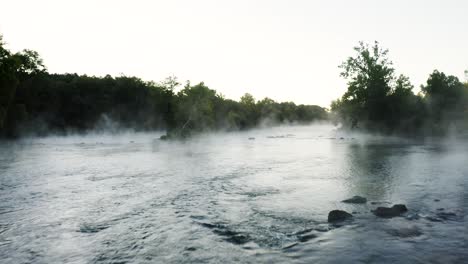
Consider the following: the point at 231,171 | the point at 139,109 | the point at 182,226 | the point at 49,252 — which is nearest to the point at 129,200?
the point at 182,226

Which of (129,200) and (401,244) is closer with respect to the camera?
(401,244)

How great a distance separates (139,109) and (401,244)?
123m

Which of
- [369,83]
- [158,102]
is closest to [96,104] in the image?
[158,102]

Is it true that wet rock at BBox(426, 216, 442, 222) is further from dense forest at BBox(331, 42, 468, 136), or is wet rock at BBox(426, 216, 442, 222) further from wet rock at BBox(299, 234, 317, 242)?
dense forest at BBox(331, 42, 468, 136)

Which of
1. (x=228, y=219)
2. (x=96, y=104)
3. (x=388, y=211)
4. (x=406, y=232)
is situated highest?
(x=96, y=104)

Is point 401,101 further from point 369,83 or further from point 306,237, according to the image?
point 306,237

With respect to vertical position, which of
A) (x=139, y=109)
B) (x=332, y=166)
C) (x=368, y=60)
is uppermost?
(x=368, y=60)

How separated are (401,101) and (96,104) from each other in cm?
9067

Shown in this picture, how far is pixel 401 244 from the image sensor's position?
11711 millimetres

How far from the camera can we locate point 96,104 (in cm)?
11494

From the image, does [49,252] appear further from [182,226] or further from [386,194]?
[386,194]

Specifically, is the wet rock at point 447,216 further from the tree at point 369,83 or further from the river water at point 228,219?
the tree at point 369,83

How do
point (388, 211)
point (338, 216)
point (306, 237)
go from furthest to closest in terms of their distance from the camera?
point (388, 211)
point (338, 216)
point (306, 237)

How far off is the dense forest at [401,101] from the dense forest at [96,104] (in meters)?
47.0
